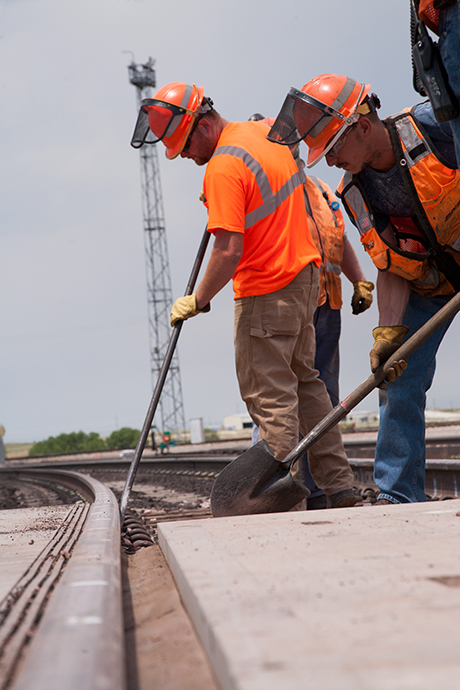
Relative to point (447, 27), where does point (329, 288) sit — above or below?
below

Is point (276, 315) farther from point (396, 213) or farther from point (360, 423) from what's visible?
point (360, 423)

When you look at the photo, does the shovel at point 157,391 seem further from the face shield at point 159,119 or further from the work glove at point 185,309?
the face shield at point 159,119

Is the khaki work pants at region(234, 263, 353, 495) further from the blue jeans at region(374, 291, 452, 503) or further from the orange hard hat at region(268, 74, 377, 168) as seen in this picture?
the orange hard hat at region(268, 74, 377, 168)

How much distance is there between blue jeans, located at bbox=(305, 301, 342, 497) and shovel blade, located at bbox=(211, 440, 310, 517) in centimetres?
184

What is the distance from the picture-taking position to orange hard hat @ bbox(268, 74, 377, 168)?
2.98 metres

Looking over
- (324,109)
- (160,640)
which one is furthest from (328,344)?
(160,640)

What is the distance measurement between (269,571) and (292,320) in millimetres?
2274

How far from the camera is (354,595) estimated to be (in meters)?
1.19

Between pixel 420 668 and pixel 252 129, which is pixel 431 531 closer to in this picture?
pixel 420 668

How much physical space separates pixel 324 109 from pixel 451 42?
875 mm

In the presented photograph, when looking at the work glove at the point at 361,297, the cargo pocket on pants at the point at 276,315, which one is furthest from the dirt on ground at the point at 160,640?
the work glove at the point at 361,297

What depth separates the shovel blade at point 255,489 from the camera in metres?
2.96

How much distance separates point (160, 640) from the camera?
130cm

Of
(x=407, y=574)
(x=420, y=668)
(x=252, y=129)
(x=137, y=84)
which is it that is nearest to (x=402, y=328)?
(x=252, y=129)
